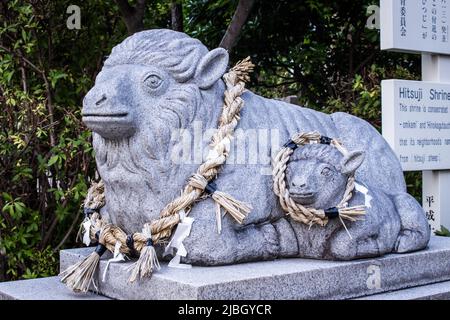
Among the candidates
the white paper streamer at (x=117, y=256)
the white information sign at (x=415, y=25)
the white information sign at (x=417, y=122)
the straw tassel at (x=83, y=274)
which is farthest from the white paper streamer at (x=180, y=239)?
the white information sign at (x=415, y=25)

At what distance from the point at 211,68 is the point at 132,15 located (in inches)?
86.7

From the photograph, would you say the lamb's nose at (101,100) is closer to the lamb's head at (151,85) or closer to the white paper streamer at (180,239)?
the lamb's head at (151,85)

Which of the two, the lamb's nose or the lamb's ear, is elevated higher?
the lamb's ear

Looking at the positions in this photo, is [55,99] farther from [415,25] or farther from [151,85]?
[415,25]

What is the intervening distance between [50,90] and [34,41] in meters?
0.32

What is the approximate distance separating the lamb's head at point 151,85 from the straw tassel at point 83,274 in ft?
1.61

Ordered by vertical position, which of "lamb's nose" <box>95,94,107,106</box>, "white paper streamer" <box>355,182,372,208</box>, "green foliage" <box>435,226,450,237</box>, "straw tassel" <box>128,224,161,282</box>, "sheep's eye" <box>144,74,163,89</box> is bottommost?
"green foliage" <box>435,226,450,237</box>

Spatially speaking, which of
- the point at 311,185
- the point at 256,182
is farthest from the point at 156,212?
the point at 311,185

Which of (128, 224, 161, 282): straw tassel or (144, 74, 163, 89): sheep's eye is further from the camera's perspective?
(144, 74, 163, 89): sheep's eye

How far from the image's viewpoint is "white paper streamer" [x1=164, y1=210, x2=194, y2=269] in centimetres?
270

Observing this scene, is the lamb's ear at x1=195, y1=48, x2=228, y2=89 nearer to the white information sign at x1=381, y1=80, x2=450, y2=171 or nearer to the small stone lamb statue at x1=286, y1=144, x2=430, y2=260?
the small stone lamb statue at x1=286, y1=144, x2=430, y2=260

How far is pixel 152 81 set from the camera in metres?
2.79

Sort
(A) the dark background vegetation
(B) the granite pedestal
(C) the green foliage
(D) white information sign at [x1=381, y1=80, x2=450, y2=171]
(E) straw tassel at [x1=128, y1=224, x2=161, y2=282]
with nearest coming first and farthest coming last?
(B) the granite pedestal < (E) straw tassel at [x1=128, y1=224, x2=161, y2=282] < (A) the dark background vegetation < (C) the green foliage < (D) white information sign at [x1=381, y1=80, x2=450, y2=171]

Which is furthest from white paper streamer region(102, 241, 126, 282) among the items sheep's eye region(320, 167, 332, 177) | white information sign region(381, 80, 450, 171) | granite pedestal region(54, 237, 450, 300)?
white information sign region(381, 80, 450, 171)
